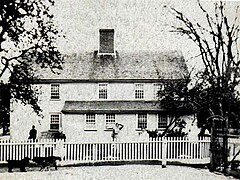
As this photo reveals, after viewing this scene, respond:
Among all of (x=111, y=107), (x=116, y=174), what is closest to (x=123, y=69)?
(x=111, y=107)

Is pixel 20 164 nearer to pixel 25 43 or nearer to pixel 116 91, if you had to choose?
pixel 25 43

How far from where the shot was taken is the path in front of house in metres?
6.70

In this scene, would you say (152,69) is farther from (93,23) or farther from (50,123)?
(93,23)

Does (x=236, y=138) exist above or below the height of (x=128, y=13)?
below

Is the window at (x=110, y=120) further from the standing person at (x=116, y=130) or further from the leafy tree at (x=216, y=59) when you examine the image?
the leafy tree at (x=216, y=59)

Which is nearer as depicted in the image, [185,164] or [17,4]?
[17,4]

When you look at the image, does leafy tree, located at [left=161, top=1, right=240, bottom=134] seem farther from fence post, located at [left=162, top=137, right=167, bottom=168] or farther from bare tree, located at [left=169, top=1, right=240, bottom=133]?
fence post, located at [left=162, top=137, right=167, bottom=168]

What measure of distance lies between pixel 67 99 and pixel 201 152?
9.12 feet

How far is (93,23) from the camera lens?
251 inches

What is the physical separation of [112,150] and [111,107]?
1426mm

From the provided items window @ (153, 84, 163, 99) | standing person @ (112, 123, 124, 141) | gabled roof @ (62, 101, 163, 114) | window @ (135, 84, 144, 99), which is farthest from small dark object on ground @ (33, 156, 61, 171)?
window @ (153, 84, 163, 99)

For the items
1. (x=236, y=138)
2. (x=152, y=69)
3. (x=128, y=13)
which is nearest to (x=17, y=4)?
(x=128, y=13)

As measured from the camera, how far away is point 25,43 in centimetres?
625

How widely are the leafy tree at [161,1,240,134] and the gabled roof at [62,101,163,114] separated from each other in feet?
4.98
